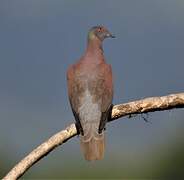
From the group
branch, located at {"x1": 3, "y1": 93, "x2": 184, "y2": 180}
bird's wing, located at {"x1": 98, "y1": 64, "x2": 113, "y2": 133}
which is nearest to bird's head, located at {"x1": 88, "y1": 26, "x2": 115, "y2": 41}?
bird's wing, located at {"x1": 98, "y1": 64, "x2": 113, "y2": 133}

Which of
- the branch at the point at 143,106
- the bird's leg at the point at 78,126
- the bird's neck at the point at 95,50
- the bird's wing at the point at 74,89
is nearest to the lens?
the branch at the point at 143,106

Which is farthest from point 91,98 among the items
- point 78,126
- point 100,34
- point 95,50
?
point 100,34

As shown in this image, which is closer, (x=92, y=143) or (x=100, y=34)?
(x=92, y=143)

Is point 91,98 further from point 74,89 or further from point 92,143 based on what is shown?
point 92,143

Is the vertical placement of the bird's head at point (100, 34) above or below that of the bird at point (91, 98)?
above

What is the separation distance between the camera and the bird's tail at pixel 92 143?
11211 millimetres

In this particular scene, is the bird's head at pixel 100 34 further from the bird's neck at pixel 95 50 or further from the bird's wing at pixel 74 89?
the bird's wing at pixel 74 89

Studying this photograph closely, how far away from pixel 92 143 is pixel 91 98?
527 millimetres

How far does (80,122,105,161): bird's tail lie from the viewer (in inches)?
441

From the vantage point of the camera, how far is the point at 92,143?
11242 mm

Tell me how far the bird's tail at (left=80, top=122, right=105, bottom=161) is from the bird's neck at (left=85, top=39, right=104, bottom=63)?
94 centimetres

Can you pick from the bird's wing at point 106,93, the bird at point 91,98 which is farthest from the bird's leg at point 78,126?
the bird's wing at point 106,93

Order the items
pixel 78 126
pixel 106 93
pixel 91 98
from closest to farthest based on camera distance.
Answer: pixel 78 126 < pixel 91 98 < pixel 106 93

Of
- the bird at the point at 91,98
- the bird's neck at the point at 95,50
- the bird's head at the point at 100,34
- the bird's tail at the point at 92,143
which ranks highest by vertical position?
the bird's head at the point at 100,34
